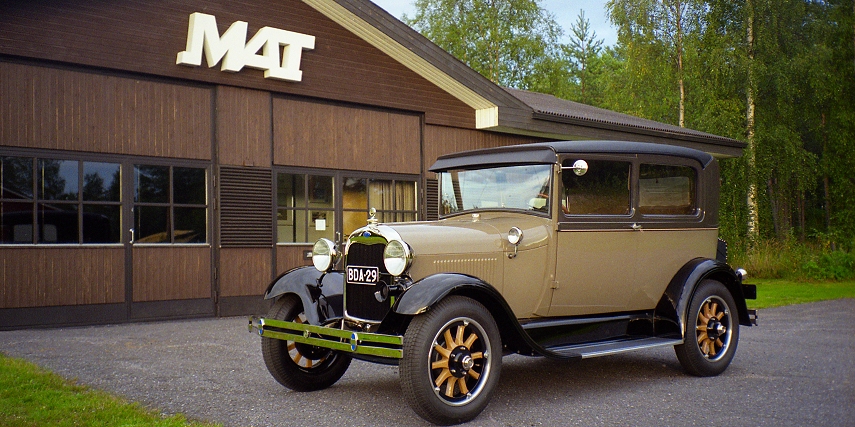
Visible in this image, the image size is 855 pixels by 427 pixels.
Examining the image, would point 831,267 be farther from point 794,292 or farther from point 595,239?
point 595,239

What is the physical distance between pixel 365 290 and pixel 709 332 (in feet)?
10.1

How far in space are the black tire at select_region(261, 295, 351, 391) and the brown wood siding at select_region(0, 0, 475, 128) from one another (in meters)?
5.53

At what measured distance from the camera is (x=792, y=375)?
21.1 feet

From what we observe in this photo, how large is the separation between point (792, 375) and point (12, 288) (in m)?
8.37

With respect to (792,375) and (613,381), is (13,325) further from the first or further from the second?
(792,375)

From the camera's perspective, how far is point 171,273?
410 inches

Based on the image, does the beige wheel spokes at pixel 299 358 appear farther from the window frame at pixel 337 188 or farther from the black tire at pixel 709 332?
the window frame at pixel 337 188

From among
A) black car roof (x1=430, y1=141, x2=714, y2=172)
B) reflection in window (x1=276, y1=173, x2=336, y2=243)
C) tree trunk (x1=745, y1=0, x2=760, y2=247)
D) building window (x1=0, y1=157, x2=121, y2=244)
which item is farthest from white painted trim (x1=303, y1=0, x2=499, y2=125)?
tree trunk (x1=745, y1=0, x2=760, y2=247)

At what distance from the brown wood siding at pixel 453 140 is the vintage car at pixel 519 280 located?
649cm

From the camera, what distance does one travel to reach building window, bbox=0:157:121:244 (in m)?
9.15

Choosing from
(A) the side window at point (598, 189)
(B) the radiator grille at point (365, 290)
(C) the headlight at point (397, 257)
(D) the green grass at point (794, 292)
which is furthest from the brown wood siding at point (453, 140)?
(C) the headlight at point (397, 257)

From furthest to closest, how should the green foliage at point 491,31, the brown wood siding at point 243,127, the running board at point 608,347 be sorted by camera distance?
the green foliage at point 491,31 < the brown wood siding at point 243,127 < the running board at point 608,347

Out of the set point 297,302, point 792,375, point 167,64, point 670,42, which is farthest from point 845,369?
point 670,42

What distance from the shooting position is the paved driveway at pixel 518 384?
16.4 feet
